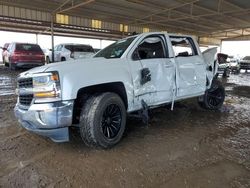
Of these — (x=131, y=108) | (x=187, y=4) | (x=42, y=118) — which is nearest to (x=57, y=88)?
(x=42, y=118)

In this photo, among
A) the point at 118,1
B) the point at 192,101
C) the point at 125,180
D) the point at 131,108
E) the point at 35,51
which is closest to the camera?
the point at 125,180

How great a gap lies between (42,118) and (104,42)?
2845 centimetres

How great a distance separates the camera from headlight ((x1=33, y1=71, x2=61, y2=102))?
3.23 metres

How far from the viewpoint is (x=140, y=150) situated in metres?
3.74

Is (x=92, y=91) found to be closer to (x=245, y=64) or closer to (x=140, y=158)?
(x=140, y=158)

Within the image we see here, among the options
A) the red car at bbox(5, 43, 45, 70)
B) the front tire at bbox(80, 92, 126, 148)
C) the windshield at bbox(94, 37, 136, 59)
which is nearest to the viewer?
the front tire at bbox(80, 92, 126, 148)

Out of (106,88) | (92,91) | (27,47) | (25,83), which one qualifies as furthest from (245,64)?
(25,83)

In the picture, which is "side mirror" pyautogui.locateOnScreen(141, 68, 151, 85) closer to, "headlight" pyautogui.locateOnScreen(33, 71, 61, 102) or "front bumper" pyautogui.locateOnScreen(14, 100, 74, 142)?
"front bumper" pyautogui.locateOnScreen(14, 100, 74, 142)

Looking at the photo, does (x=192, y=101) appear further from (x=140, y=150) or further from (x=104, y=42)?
(x=104, y=42)

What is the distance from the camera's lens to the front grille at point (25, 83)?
3482 millimetres

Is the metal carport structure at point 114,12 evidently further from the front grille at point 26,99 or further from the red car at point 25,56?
the front grille at point 26,99

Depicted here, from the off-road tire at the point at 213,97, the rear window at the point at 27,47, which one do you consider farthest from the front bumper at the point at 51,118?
the rear window at the point at 27,47

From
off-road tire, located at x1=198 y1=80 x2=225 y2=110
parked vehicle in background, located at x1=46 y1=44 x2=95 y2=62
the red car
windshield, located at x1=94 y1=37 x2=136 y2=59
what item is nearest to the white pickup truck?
windshield, located at x1=94 y1=37 x2=136 y2=59

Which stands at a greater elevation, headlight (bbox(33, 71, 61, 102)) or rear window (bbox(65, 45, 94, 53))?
rear window (bbox(65, 45, 94, 53))
